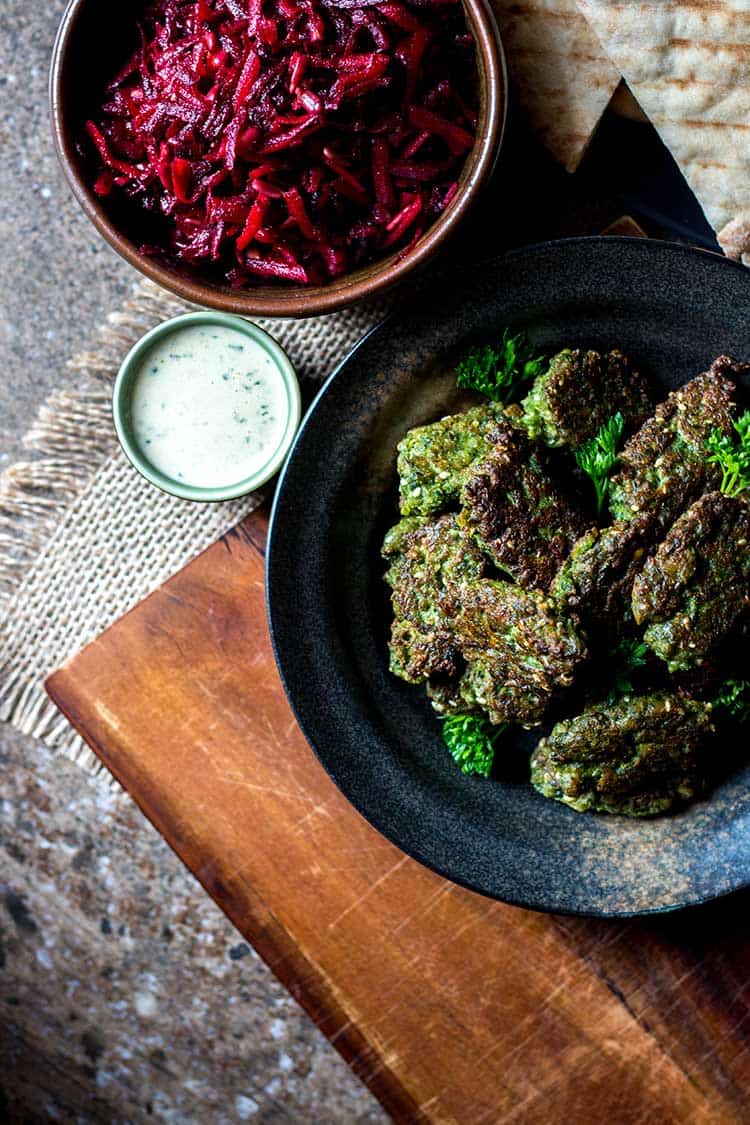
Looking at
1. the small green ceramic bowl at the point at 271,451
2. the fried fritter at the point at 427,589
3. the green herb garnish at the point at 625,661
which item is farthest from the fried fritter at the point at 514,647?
the small green ceramic bowl at the point at 271,451

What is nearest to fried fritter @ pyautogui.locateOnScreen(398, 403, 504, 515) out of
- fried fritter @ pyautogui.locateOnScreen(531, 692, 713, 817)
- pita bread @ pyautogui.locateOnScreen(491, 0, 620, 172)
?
fried fritter @ pyautogui.locateOnScreen(531, 692, 713, 817)

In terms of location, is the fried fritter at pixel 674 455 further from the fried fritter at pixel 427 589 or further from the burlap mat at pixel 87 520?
the burlap mat at pixel 87 520

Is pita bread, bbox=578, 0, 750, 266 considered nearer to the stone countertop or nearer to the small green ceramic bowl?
the small green ceramic bowl

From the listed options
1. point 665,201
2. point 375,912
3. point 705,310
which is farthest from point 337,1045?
point 665,201

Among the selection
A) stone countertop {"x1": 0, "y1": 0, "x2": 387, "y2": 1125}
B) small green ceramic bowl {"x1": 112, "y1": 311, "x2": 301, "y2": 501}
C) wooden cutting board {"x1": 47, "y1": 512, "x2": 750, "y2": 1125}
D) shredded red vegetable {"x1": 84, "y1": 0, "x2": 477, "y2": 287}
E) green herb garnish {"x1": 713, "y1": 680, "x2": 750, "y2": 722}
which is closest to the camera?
shredded red vegetable {"x1": 84, "y1": 0, "x2": 477, "y2": 287}

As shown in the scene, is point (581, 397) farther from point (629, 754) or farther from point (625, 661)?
point (629, 754)

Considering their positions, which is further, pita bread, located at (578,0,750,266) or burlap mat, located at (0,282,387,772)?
burlap mat, located at (0,282,387,772)
